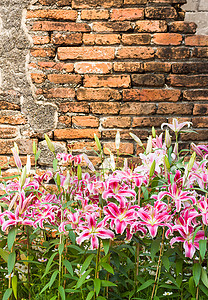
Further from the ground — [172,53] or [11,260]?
[172,53]

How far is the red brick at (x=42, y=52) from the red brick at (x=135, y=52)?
0.43 metres

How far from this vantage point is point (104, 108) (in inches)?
78.7

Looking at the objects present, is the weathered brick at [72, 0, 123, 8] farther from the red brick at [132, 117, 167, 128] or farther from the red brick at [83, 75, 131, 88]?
the red brick at [132, 117, 167, 128]

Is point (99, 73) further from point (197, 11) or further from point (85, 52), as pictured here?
point (197, 11)

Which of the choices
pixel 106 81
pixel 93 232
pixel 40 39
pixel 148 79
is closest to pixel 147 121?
pixel 148 79

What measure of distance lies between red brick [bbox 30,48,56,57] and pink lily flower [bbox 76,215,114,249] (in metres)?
1.32

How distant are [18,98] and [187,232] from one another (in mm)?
1445

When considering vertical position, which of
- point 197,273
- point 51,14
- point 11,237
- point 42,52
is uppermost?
point 51,14

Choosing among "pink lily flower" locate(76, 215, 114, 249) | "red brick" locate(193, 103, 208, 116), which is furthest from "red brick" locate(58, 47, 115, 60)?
"pink lily flower" locate(76, 215, 114, 249)

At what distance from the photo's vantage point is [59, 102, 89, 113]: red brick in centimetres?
199

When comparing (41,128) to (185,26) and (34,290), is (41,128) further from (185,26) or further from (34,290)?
(185,26)

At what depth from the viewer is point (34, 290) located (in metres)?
1.41

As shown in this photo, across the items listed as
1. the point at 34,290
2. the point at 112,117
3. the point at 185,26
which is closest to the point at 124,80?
the point at 112,117

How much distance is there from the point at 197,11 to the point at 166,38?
281 millimetres
